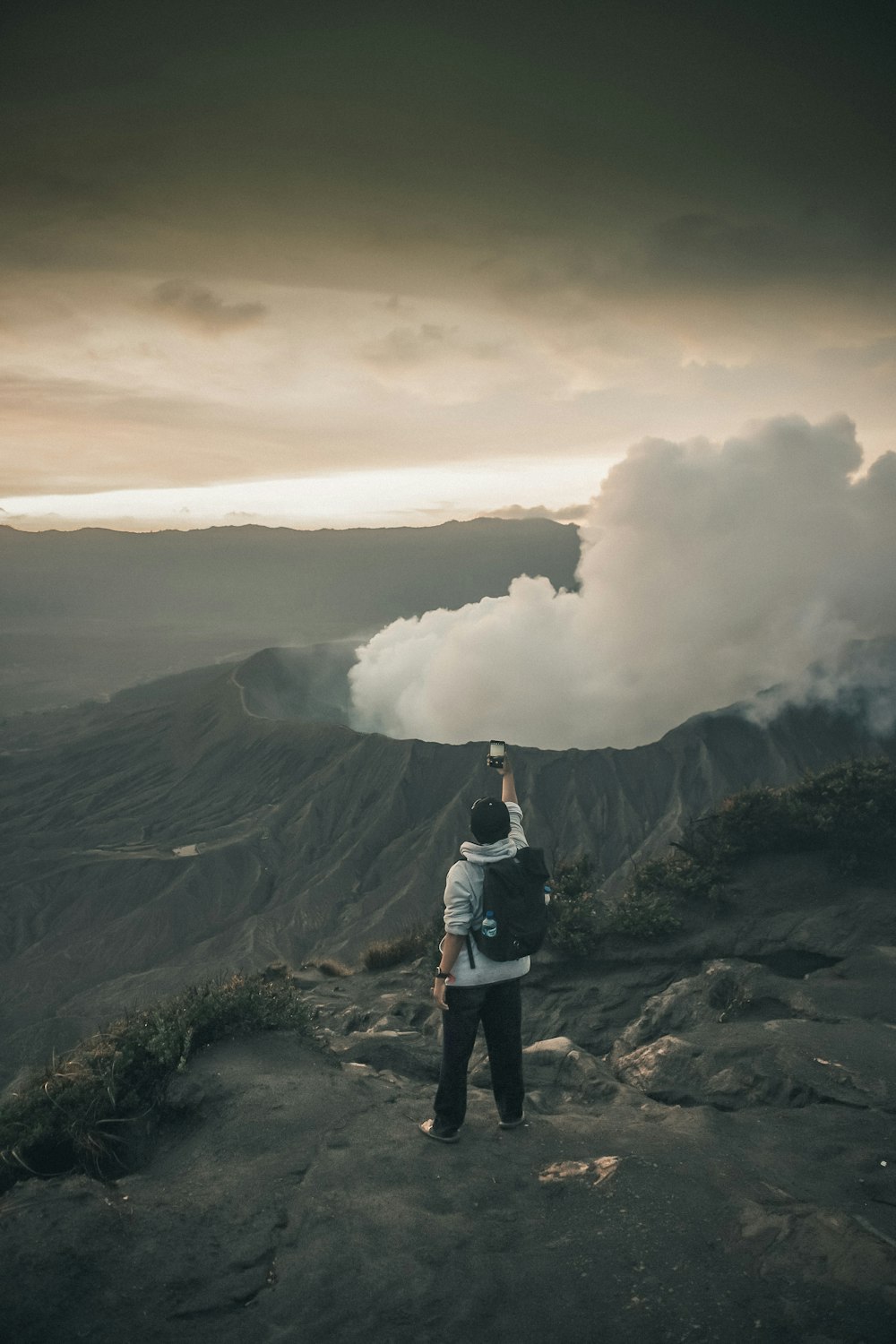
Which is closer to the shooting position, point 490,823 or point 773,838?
point 490,823

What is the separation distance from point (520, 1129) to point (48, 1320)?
3.42 metres

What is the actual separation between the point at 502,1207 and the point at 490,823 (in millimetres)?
2501

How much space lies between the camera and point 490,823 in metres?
5.98

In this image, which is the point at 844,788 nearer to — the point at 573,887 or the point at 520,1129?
the point at 573,887

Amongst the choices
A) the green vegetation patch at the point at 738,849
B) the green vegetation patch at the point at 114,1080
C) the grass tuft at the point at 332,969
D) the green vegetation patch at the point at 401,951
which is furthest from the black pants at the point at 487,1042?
the grass tuft at the point at 332,969

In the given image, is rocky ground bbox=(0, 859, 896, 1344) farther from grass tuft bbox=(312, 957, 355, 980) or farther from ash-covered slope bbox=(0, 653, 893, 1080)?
ash-covered slope bbox=(0, 653, 893, 1080)

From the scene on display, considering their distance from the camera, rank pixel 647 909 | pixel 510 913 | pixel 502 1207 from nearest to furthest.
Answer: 1. pixel 502 1207
2. pixel 510 913
3. pixel 647 909

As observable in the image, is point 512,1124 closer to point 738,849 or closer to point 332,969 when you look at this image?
point 738,849

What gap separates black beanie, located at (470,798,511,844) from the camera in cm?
597

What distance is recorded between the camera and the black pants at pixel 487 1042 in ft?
19.6

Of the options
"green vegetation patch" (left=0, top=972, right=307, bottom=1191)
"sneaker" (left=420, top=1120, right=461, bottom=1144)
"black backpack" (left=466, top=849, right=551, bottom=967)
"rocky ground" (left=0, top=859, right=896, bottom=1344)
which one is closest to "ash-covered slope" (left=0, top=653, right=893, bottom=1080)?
"green vegetation patch" (left=0, top=972, right=307, bottom=1191)

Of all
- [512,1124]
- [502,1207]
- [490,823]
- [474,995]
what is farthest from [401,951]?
[502,1207]

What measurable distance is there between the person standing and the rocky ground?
0.85 ft

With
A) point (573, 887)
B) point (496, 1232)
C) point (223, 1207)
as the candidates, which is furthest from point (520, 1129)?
point (573, 887)
